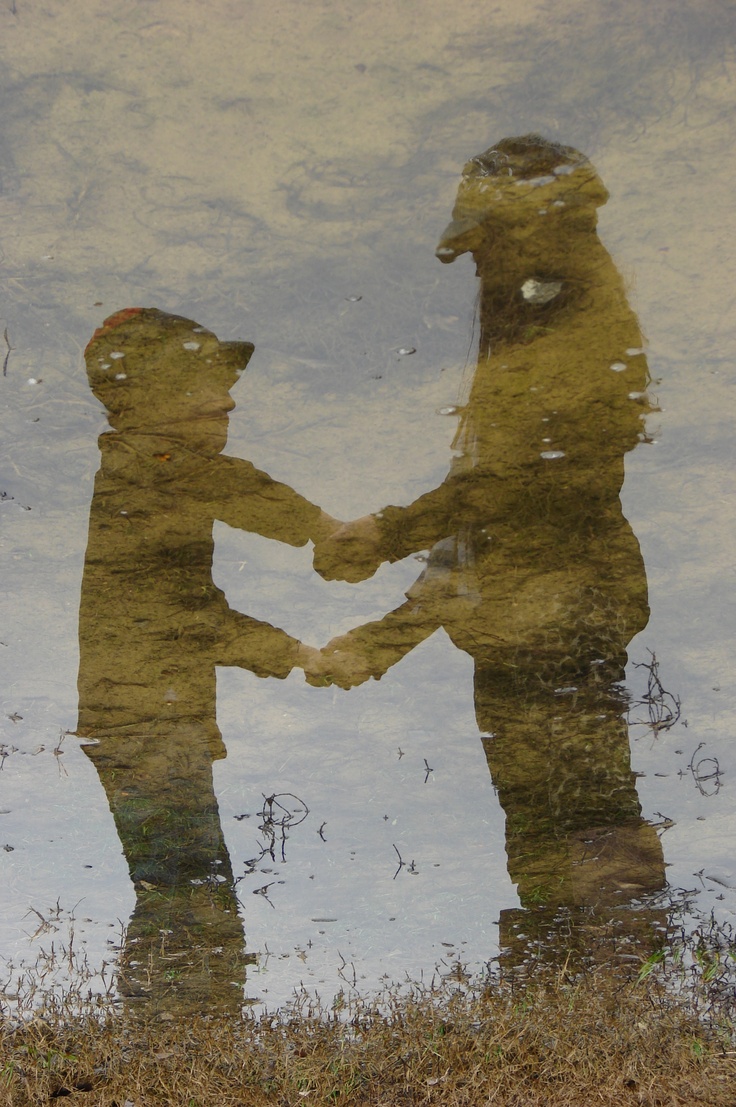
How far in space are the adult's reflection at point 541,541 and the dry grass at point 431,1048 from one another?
51 cm

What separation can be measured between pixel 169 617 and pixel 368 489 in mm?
796

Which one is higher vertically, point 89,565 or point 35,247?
point 35,247

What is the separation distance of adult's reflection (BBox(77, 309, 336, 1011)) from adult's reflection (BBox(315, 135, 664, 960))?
370 mm

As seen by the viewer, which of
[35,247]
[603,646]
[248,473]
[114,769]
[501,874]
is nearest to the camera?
[35,247]

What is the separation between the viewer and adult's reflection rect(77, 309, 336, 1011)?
2105 millimetres

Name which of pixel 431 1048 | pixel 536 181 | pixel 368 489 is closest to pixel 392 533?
pixel 368 489

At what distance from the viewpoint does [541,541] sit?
2.30m

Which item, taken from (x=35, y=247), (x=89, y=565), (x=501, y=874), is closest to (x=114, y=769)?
(x=89, y=565)

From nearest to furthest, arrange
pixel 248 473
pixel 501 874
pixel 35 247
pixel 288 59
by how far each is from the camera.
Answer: pixel 288 59
pixel 35 247
pixel 248 473
pixel 501 874

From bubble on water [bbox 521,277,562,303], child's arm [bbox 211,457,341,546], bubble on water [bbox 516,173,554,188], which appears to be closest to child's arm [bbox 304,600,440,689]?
child's arm [bbox 211,457,341,546]

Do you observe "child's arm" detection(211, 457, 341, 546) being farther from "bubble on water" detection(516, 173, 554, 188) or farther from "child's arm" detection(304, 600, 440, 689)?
"bubble on water" detection(516, 173, 554, 188)

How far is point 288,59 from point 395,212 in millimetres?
433

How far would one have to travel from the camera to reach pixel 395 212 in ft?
6.28

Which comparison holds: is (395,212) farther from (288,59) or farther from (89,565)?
(89,565)
